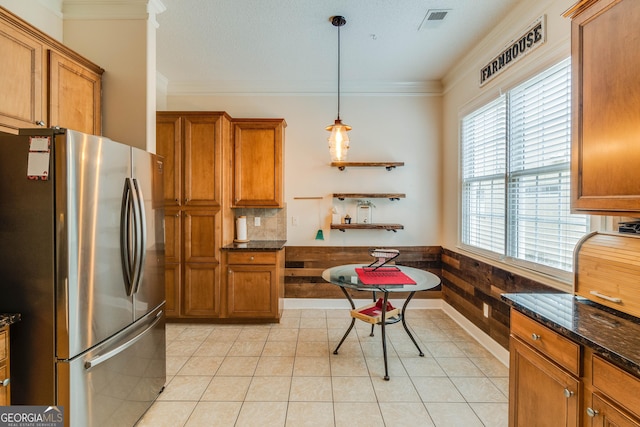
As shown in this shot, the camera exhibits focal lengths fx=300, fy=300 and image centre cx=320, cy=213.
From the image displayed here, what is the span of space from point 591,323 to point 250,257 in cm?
285


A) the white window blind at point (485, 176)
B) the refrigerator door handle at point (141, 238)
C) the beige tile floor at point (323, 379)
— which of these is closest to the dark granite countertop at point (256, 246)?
the beige tile floor at point (323, 379)

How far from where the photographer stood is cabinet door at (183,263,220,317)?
335 cm

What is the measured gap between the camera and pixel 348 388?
7.35 ft

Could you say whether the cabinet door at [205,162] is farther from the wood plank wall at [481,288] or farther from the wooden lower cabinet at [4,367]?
the wood plank wall at [481,288]

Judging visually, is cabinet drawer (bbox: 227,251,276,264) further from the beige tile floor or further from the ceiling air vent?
the ceiling air vent

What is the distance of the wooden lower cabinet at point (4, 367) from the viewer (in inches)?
51.1

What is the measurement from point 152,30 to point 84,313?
2.18 meters

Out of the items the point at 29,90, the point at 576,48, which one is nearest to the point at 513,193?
the point at 576,48

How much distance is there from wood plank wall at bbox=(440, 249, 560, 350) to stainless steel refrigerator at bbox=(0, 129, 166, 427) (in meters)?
2.78

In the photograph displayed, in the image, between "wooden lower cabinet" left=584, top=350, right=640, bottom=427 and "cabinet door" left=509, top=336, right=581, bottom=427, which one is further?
"cabinet door" left=509, top=336, right=581, bottom=427

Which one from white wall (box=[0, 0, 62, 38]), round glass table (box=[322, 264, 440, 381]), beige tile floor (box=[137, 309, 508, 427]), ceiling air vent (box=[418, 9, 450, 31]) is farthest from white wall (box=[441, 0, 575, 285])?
white wall (box=[0, 0, 62, 38])

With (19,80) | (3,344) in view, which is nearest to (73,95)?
(19,80)

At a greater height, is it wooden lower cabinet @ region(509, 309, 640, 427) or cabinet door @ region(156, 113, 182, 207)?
cabinet door @ region(156, 113, 182, 207)

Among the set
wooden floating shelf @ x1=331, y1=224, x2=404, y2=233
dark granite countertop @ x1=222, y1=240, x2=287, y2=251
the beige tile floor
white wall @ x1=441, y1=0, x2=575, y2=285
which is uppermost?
white wall @ x1=441, y1=0, x2=575, y2=285
